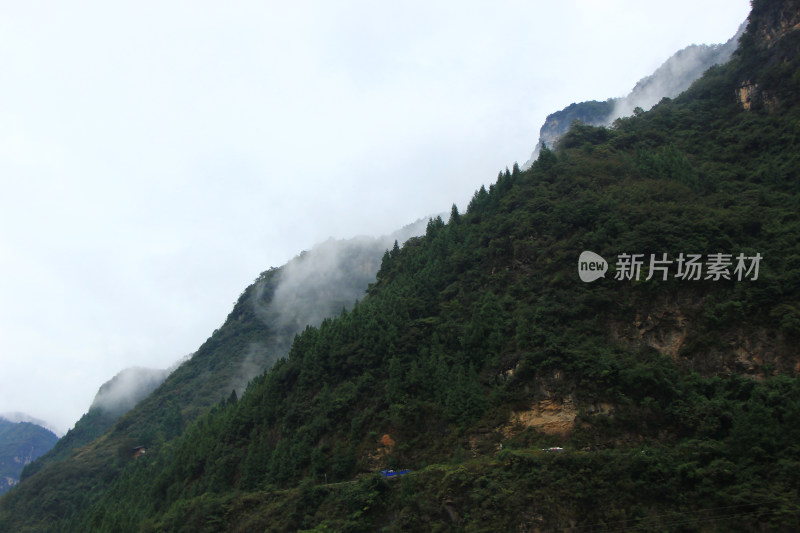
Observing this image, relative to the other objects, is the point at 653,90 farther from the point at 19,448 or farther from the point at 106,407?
the point at 19,448

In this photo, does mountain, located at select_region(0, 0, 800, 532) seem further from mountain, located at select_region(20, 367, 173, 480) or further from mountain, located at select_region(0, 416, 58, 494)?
mountain, located at select_region(0, 416, 58, 494)

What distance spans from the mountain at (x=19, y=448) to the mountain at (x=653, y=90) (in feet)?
523

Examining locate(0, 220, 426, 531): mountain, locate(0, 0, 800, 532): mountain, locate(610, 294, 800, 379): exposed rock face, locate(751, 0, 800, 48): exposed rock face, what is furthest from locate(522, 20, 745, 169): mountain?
locate(610, 294, 800, 379): exposed rock face

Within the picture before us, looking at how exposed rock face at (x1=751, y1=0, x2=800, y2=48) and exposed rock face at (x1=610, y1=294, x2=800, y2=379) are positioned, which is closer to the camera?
exposed rock face at (x1=610, y1=294, x2=800, y2=379)

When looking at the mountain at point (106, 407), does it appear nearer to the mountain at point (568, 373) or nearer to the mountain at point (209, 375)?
the mountain at point (209, 375)

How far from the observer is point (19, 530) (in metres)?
52.7

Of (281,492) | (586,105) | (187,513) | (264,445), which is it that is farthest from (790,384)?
(586,105)

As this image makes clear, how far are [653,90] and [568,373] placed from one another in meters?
115

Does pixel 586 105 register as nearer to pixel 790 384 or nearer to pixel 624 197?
pixel 624 197

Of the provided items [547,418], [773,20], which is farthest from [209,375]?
[773,20]

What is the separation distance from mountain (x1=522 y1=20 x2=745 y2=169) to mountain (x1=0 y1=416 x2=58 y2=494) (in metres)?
159

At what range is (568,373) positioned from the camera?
2411 cm

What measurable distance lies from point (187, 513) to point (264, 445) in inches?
216

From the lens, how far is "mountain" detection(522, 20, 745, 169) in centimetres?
10750
